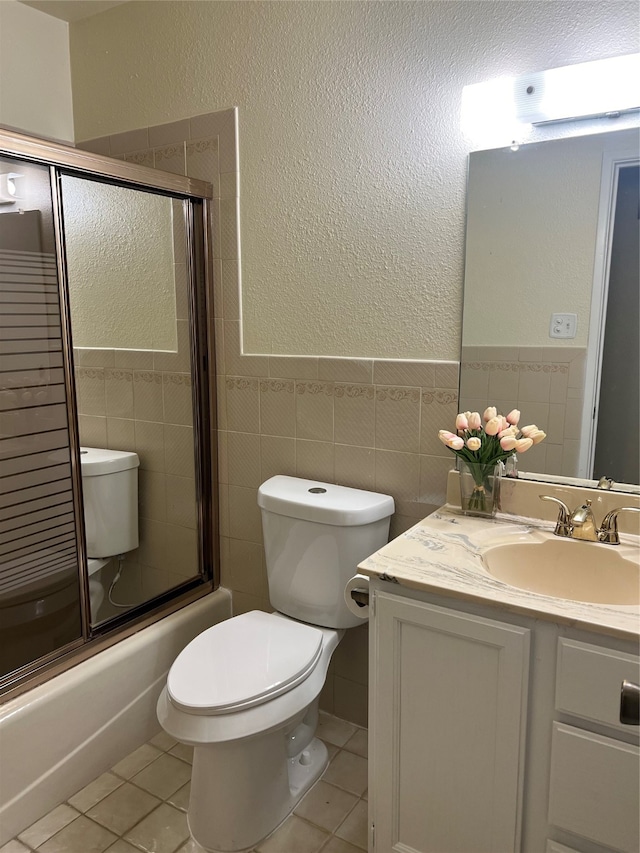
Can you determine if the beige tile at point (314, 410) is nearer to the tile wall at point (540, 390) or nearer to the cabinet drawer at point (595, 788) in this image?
the tile wall at point (540, 390)

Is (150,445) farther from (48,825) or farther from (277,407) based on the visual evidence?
(48,825)

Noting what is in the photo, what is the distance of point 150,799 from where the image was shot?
5.76ft

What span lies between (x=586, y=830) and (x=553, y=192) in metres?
1.41

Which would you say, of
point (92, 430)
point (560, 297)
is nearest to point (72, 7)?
point (92, 430)

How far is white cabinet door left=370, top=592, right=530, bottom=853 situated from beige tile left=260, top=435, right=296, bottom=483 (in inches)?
31.7

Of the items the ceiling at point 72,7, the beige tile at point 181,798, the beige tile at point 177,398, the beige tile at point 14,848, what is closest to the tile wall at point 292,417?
the beige tile at point 177,398

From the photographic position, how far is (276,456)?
83.0 inches

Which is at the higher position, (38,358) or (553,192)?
(553,192)

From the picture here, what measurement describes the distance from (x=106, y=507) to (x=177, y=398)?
448 mm

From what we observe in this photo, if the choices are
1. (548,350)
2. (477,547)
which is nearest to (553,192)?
(548,350)

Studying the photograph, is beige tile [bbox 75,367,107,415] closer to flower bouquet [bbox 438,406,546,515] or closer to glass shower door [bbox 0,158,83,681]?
glass shower door [bbox 0,158,83,681]

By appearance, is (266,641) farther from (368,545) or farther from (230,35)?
(230,35)

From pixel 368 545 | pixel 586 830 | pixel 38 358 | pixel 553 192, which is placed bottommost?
pixel 586 830

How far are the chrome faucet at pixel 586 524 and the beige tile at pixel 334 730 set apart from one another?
3.35 feet
